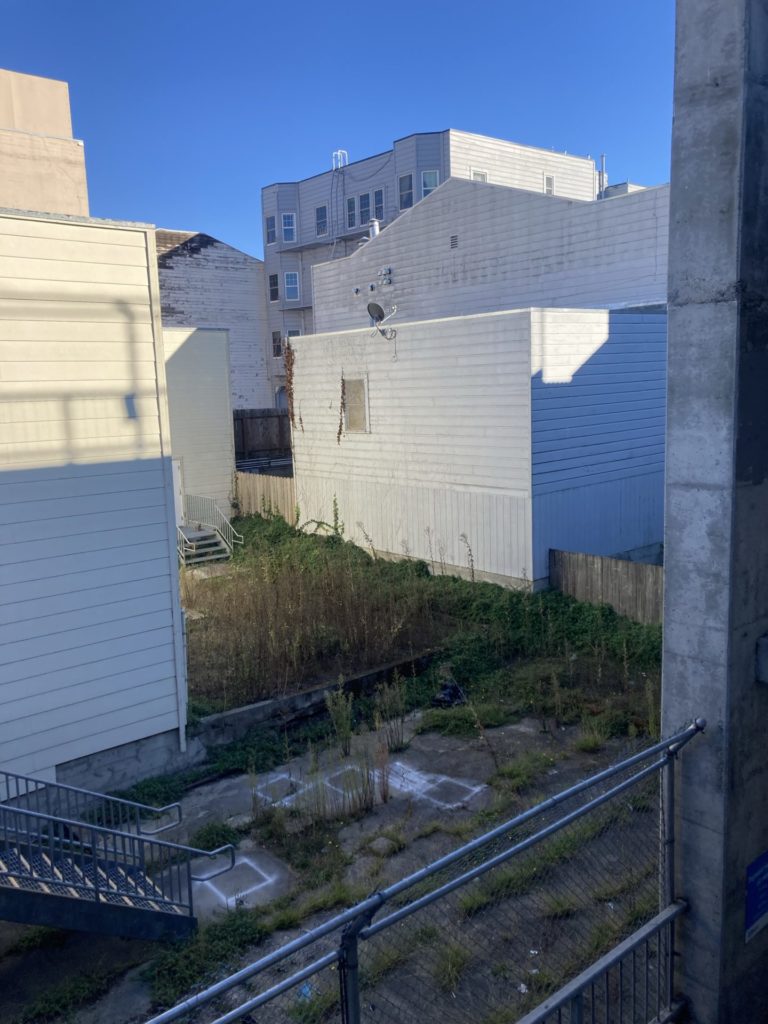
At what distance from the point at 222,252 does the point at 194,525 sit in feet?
58.4

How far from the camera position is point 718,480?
405cm

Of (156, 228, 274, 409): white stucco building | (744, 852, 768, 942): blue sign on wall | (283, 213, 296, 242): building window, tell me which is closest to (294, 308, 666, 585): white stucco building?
(744, 852, 768, 942): blue sign on wall

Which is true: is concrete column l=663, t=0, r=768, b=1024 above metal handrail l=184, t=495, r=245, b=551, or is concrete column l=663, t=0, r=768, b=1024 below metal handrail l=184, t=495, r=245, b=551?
above

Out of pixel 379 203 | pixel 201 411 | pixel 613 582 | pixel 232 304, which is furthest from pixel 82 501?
pixel 379 203

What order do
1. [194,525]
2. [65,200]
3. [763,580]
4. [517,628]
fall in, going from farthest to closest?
[194,525], [517,628], [65,200], [763,580]

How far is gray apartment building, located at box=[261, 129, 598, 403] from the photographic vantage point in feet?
107

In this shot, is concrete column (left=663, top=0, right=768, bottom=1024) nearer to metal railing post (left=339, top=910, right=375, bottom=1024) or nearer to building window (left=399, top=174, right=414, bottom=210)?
metal railing post (left=339, top=910, right=375, bottom=1024)

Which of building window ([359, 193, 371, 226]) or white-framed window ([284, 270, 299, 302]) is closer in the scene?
building window ([359, 193, 371, 226])

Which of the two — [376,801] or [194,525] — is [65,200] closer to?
[376,801]

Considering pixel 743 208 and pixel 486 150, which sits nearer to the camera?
pixel 743 208

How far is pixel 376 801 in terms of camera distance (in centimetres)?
880

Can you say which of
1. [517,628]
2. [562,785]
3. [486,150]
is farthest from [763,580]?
[486,150]

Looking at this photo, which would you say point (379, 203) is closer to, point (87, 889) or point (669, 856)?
point (87, 889)

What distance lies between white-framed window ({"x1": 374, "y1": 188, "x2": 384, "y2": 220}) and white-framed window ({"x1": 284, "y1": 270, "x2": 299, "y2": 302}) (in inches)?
183
